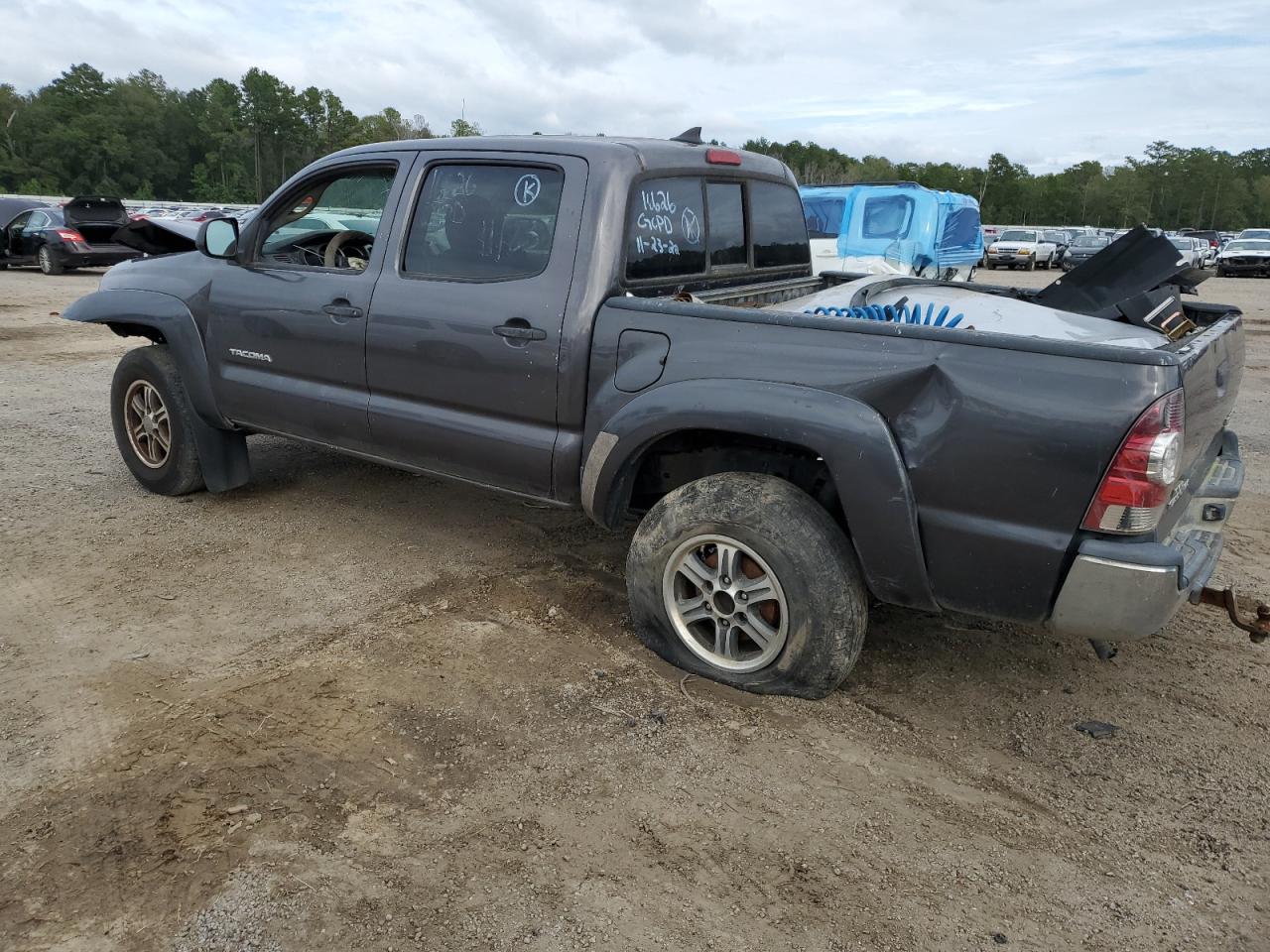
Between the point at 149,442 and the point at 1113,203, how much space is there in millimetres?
102670

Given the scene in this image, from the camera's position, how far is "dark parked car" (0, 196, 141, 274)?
18516 millimetres

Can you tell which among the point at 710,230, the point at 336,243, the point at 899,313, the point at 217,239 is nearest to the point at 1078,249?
the point at 710,230


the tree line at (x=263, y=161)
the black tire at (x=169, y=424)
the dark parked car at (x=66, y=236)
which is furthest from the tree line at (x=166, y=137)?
the black tire at (x=169, y=424)

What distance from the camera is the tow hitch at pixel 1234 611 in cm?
299

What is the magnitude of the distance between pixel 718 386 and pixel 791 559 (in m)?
0.62

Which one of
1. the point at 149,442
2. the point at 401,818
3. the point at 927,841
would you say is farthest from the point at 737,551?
the point at 149,442

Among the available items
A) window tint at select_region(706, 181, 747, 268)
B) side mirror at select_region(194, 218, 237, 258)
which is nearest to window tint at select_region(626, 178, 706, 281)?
window tint at select_region(706, 181, 747, 268)

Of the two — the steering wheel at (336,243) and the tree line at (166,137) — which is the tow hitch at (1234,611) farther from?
the tree line at (166,137)

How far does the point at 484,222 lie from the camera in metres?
3.85

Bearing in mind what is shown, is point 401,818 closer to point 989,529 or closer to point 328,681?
point 328,681

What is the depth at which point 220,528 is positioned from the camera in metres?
4.88

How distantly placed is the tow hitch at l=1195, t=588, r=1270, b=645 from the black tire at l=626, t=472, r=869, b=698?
1065 mm

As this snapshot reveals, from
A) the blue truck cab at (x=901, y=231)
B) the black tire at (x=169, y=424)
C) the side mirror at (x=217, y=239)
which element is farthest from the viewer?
the blue truck cab at (x=901, y=231)

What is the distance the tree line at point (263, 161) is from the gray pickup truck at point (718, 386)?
194 feet
